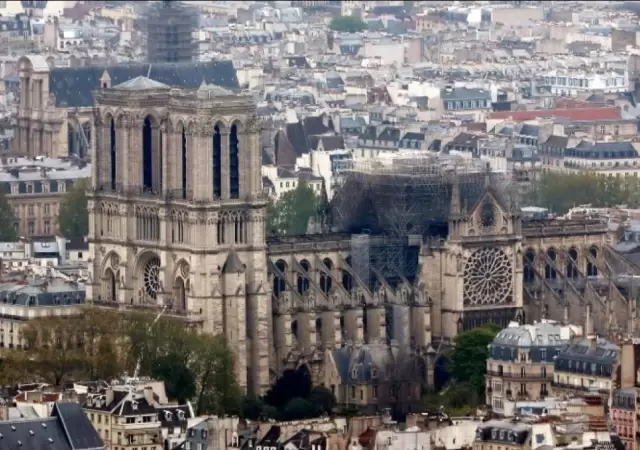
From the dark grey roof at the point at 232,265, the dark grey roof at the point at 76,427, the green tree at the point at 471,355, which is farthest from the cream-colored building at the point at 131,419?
the green tree at the point at 471,355

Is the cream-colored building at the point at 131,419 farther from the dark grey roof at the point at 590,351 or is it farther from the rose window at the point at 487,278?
the rose window at the point at 487,278

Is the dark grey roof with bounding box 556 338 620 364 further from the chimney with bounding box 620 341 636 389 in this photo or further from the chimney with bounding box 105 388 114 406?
the chimney with bounding box 105 388 114 406

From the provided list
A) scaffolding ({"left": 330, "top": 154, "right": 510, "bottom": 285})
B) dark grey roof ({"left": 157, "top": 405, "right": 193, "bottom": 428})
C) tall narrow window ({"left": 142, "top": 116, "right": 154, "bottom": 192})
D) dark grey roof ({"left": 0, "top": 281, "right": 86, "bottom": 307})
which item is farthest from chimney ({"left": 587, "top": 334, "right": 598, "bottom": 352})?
dark grey roof ({"left": 0, "top": 281, "right": 86, "bottom": 307})

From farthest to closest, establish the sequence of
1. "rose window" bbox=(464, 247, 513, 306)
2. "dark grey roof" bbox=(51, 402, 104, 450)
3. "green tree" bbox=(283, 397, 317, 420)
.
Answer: "rose window" bbox=(464, 247, 513, 306), "green tree" bbox=(283, 397, 317, 420), "dark grey roof" bbox=(51, 402, 104, 450)

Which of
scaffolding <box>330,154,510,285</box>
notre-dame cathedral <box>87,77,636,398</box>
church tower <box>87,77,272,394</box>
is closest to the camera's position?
church tower <box>87,77,272,394</box>

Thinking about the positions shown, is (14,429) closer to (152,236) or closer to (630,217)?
(152,236)

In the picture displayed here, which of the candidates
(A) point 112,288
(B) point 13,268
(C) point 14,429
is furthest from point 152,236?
(C) point 14,429

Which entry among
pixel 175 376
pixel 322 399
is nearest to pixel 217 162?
pixel 322 399
